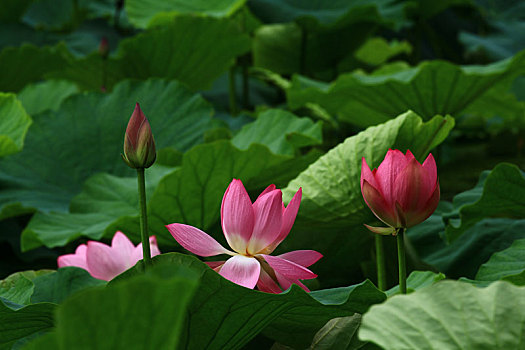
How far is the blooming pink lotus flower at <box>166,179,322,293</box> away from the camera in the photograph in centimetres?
56

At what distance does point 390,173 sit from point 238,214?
0.46 feet

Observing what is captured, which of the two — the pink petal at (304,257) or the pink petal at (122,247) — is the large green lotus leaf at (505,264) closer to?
the pink petal at (304,257)

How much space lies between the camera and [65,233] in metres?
1.01

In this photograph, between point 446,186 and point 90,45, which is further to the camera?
point 90,45

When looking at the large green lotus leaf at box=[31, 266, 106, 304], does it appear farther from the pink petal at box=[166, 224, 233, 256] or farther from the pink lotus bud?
the pink lotus bud

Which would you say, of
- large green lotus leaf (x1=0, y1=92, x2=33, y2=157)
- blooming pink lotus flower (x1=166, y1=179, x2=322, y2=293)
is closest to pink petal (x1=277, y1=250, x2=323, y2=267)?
blooming pink lotus flower (x1=166, y1=179, x2=322, y2=293)

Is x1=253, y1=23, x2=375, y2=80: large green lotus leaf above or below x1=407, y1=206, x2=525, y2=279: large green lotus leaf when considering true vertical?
below

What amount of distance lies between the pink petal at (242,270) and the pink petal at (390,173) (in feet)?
0.42

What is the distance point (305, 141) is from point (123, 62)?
74 cm

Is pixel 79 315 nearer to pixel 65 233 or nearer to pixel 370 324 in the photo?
pixel 370 324

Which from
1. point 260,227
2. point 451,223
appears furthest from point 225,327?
point 451,223

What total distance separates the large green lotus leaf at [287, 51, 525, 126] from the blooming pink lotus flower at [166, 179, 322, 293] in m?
0.85

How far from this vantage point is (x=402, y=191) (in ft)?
1.70

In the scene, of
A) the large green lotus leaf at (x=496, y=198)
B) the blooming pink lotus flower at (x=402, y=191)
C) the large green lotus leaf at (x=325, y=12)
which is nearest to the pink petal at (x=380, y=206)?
the blooming pink lotus flower at (x=402, y=191)
